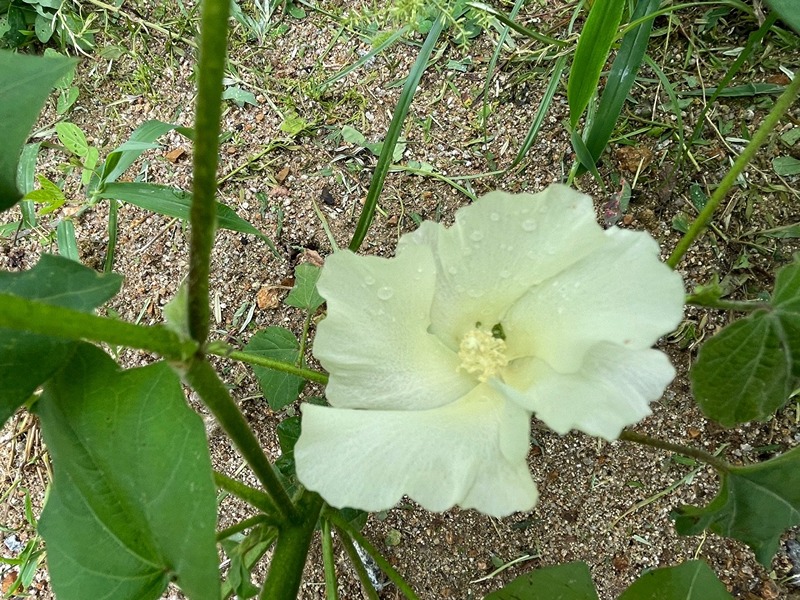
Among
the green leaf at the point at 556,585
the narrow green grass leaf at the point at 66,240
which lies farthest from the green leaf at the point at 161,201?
the green leaf at the point at 556,585

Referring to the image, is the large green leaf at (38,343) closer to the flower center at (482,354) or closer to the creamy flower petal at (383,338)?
the creamy flower petal at (383,338)

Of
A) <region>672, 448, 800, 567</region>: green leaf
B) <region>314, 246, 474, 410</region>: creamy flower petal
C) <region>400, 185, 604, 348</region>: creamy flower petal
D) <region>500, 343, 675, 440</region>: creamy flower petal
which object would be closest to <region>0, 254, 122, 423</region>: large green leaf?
<region>314, 246, 474, 410</region>: creamy flower petal

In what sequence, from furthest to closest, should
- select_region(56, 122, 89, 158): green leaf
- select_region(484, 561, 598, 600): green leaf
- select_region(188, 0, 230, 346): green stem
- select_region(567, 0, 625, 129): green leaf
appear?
select_region(56, 122, 89, 158): green leaf → select_region(567, 0, 625, 129): green leaf → select_region(484, 561, 598, 600): green leaf → select_region(188, 0, 230, 346): green stem

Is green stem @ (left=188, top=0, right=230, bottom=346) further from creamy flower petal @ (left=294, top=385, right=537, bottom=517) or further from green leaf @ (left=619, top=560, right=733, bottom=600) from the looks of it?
green leaf @ (left=619, top=560, right=733, bottom=600)

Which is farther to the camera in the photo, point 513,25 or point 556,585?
point 513,25

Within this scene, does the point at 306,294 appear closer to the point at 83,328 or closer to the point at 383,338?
the point at 383,338

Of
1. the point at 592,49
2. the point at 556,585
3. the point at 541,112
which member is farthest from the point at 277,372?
the point at 592,49
